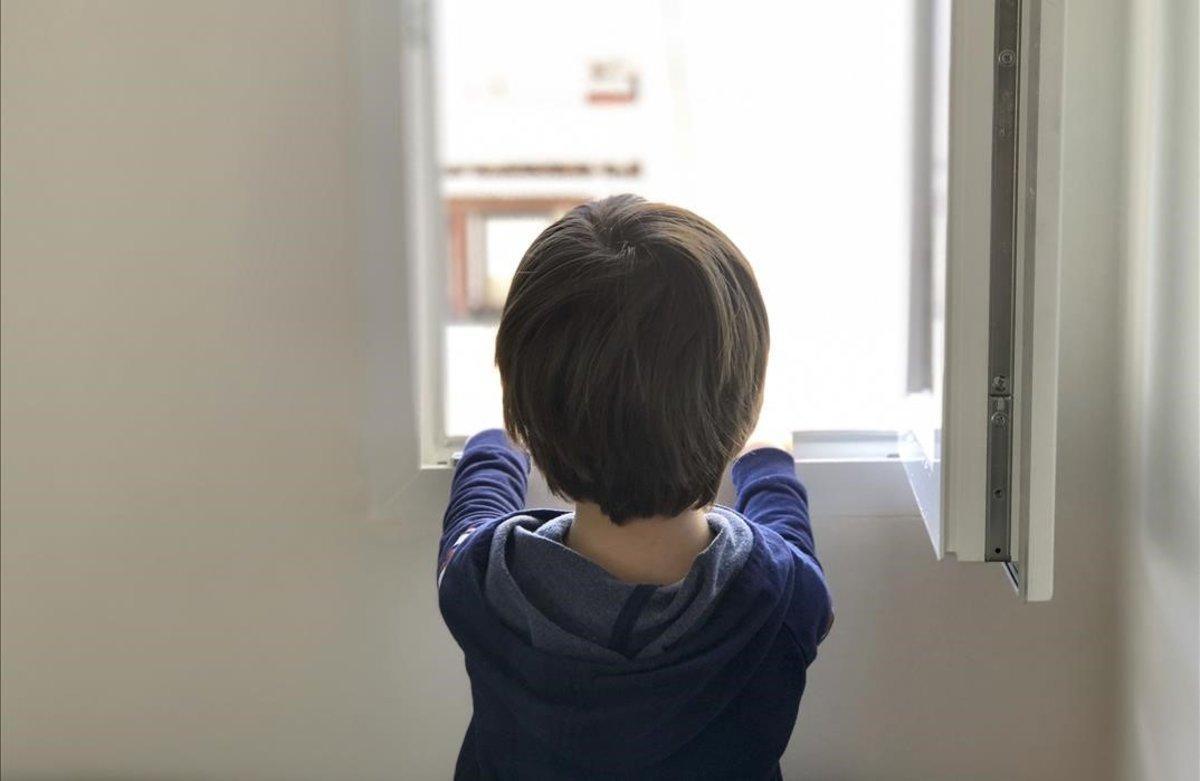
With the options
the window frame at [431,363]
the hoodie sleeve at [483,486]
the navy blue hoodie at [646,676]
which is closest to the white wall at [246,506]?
the window frame at [431,363]

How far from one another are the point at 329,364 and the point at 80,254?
0.90 feet

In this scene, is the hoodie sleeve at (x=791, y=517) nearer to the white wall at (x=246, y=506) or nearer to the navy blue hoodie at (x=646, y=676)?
the navy blue hoodie at (x=646, y=676)

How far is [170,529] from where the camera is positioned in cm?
131

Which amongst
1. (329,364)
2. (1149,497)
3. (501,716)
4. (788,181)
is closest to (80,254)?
(329,364)

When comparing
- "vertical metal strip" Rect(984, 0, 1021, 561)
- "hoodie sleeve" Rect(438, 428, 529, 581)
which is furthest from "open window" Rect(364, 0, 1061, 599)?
"hoodie sleeve" Rect(438, 428, 529, 581)

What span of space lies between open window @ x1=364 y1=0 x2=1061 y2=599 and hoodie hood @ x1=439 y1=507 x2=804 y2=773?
0.15 m

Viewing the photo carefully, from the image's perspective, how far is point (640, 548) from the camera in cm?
96

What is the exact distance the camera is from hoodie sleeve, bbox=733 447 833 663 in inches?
37.5

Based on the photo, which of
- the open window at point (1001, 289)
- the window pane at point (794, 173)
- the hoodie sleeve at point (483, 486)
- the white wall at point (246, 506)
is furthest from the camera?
the window pane at point (794, 173)

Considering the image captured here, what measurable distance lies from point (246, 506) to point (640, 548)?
51 centimetres

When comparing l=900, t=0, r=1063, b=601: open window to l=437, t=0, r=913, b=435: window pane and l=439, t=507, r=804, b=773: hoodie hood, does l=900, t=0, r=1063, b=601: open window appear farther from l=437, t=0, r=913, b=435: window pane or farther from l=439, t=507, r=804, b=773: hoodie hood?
l=437, t=0, r=913, b=435: window pane

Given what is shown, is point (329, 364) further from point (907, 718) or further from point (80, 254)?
point (907, 718)

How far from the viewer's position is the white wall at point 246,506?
4.09 ft

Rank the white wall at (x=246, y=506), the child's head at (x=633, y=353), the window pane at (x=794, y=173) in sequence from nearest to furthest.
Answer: the child's head at (x=633, y=353), the white wall at (x=246, y=506), the window pane at (x=794, y=173)
